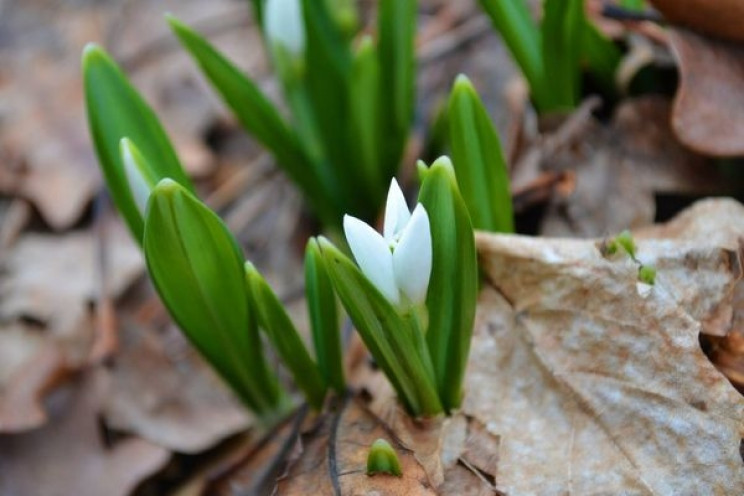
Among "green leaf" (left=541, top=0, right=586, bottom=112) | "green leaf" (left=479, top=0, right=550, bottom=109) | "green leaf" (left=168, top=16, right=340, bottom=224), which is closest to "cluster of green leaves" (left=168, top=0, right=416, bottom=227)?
"green leaf" (left=168, top=16, right=340, bottom=224)

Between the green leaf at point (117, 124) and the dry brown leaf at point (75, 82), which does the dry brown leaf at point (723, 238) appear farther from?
the dry brown leaf at point (75, 82)

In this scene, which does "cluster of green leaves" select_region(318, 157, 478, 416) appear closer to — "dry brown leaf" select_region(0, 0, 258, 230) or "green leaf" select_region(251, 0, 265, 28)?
"green leaf" select_region(251, 0, 265, 28)

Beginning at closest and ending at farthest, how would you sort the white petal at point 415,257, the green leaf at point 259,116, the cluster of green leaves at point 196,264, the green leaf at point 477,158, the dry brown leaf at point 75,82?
the white petal at point 415,257 < the cluster of green leaves at point 196,264 < the green leaf at point 477,158 < the green leaf at point 259,116 < the dry brown leaf at point 75,82

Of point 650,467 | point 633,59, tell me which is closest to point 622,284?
point 650,467

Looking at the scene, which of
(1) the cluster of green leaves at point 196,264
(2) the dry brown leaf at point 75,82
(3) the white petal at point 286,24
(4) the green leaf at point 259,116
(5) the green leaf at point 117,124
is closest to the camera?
(1) the cluster of green leaves at point 196,264

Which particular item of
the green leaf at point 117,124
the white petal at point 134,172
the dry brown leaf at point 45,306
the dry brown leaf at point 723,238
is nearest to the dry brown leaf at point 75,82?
the dry brown leaf at point 45,306

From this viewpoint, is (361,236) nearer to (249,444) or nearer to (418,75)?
(249,444)

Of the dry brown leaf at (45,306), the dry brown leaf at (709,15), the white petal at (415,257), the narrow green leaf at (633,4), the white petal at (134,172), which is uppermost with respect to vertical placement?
the white petal at (134,172)
